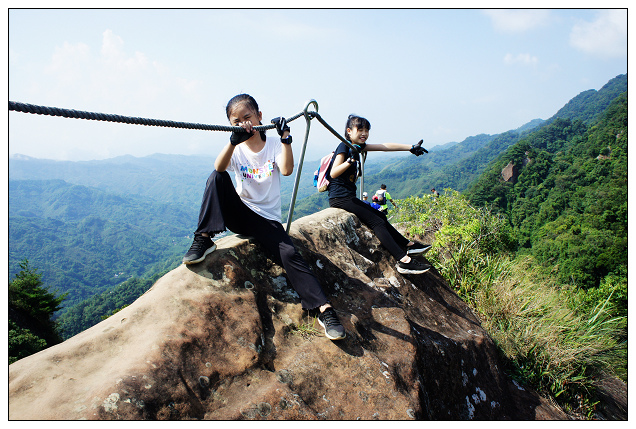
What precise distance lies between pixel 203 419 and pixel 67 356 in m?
0.86

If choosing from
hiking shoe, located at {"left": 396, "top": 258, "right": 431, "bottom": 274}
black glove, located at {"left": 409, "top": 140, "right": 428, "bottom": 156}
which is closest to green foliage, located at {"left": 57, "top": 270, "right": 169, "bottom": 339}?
black glove, located at {"left": 409, "top": 140, "right": 428, "bottom": 156}

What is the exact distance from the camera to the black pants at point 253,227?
303 cm

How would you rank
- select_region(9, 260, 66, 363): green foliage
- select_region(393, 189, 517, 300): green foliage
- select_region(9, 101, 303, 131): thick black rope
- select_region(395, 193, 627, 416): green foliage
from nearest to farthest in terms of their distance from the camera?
select_region(9, 101, 303, 131): thick black rope, select_region(395, 193, 627, 416): green foliage, select_region(393, 189, 517, 300): green foliage, select_region(9, 260, 66, 363): green foliage

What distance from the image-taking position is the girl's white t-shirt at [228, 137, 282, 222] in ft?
10.9

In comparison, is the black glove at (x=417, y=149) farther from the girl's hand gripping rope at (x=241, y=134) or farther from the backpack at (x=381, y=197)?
the backpack at (x=381, y=197)

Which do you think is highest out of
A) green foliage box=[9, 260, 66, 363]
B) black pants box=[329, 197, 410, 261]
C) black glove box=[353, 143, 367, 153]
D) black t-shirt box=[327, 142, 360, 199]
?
black glove box=[353, 143, 367, 153]

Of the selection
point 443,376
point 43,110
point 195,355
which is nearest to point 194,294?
point 195,355

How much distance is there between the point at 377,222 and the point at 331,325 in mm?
2288

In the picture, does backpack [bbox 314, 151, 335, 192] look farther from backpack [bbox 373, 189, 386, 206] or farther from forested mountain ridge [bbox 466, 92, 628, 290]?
forested mountain ridge [bbox 466, 92, 628, 290]

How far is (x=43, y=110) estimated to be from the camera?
1842 millimetres

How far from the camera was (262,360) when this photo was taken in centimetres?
248

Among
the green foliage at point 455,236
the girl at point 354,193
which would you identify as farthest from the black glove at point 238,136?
the green foliage at point 455,236

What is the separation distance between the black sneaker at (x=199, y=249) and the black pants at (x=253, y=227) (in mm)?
72

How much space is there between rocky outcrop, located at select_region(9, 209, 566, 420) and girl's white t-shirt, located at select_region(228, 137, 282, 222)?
37 cm
